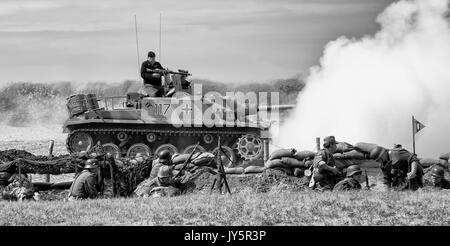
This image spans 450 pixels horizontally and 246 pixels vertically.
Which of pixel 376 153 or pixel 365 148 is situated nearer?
pixel 376 153

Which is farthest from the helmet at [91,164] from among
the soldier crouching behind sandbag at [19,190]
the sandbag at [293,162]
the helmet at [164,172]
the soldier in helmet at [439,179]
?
the soldier in helmet at [439,179]

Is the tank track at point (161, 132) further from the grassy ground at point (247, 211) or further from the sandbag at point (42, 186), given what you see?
the grassy ground at point (247, 211)

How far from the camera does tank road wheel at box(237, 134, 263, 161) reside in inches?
1227

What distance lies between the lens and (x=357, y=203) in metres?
17.0

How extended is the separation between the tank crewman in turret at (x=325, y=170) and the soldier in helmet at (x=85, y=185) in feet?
13.4

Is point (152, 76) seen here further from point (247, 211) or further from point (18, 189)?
point (247, 211)

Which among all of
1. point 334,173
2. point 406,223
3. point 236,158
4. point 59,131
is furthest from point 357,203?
point 59,131

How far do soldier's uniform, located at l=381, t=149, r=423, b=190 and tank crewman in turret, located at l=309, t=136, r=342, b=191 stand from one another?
1115 mm

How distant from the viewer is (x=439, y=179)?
824 inches

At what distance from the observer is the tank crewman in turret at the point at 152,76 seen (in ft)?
105

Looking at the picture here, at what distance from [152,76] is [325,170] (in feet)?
42.1

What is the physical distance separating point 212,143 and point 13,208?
47.5 ft

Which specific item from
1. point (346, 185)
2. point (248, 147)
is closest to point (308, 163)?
point (346, 185)
